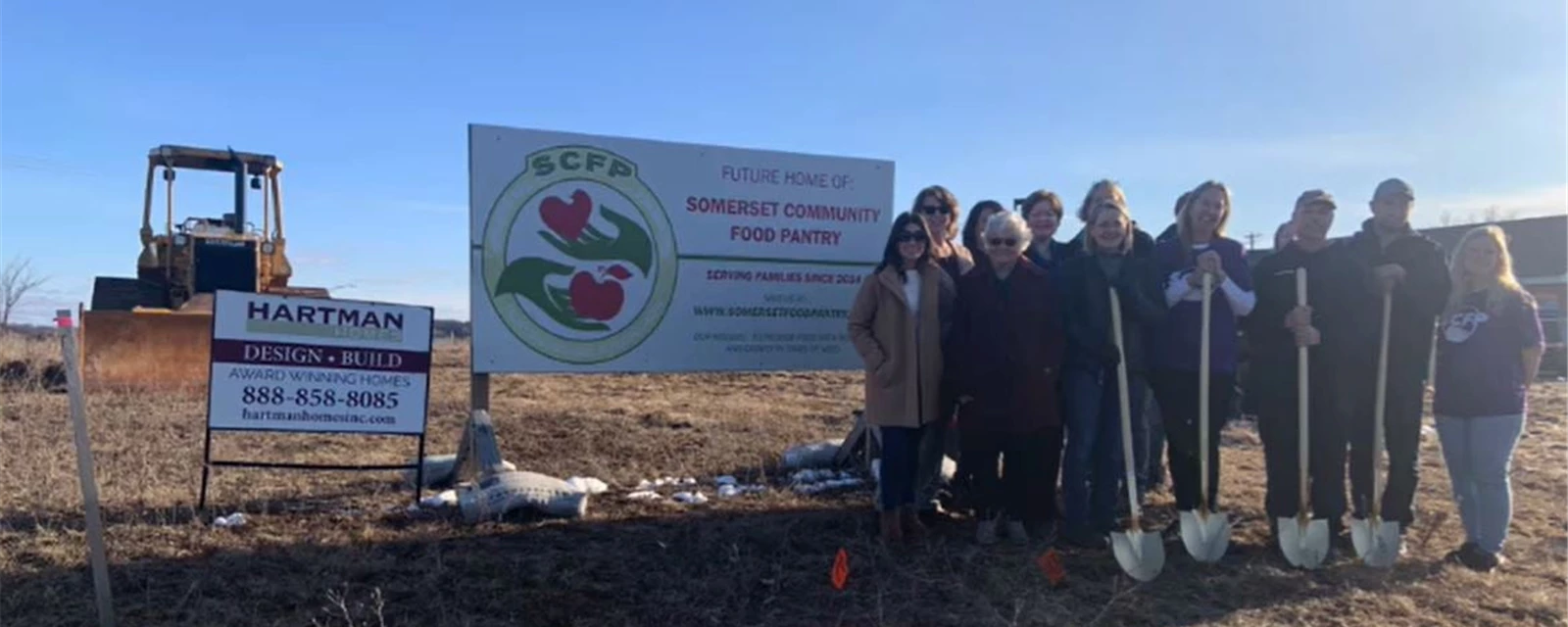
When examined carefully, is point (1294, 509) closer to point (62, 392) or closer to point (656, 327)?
point (656, 327)

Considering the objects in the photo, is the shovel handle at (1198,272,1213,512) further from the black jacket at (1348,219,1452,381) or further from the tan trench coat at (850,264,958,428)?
the tan trench coat at (850,264,958,428)

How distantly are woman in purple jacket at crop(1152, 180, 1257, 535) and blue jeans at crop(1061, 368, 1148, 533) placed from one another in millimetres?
202

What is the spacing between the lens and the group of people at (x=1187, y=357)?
5.18m

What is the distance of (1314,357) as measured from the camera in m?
5.49

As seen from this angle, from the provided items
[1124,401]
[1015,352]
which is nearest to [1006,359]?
[1015,352]

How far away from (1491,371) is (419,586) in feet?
16.5

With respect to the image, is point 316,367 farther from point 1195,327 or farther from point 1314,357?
point 1314,357

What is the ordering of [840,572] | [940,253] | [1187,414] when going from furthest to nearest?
[940,253] < [1187,414] < [840,572]

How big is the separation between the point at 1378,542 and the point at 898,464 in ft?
7.55

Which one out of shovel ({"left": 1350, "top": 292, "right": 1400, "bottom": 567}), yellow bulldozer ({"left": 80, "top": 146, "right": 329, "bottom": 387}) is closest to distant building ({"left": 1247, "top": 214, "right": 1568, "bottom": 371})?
yellow bulldozer ({"left": 80, "top": 146, "right": 329, "bottom": 387})

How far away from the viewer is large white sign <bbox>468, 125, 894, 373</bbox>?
21.1ft

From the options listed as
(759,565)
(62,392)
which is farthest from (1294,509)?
(62,392)

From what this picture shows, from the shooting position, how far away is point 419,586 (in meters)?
4.55

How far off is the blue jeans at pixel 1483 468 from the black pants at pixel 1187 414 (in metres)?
1.14
